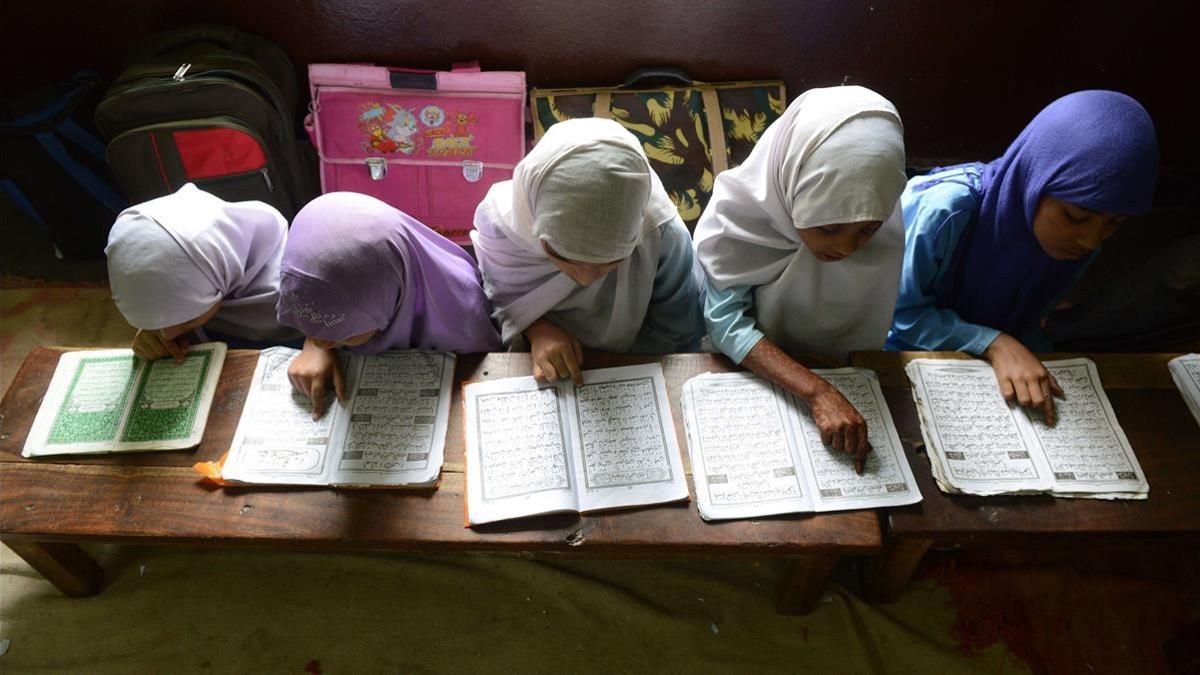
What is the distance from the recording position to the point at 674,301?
167 centimetres

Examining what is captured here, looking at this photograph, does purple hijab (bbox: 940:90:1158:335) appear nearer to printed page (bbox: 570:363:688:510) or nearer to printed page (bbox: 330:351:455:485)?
printed page (bbox: 570:363:688:510)

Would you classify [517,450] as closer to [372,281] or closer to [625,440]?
[625,440]

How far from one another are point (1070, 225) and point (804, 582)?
3.00ft

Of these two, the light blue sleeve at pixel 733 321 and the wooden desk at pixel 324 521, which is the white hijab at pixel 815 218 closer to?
the light blue sleeve at pixel 733 321

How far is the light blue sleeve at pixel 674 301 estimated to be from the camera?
1565 millimetres

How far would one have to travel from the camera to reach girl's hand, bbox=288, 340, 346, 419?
1.43 m

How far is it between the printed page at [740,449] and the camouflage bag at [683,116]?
97 cm

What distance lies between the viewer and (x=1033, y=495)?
136 cm

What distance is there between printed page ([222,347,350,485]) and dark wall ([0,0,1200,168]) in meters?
1.20

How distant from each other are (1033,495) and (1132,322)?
0.77 metres

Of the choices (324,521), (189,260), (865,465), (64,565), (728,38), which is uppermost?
(728,38)

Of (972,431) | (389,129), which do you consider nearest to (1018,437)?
(972,431)

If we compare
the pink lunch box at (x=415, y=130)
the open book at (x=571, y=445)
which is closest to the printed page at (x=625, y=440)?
the open book at (x=571, y=445)

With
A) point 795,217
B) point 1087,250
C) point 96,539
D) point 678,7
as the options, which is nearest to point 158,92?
point 96,539
